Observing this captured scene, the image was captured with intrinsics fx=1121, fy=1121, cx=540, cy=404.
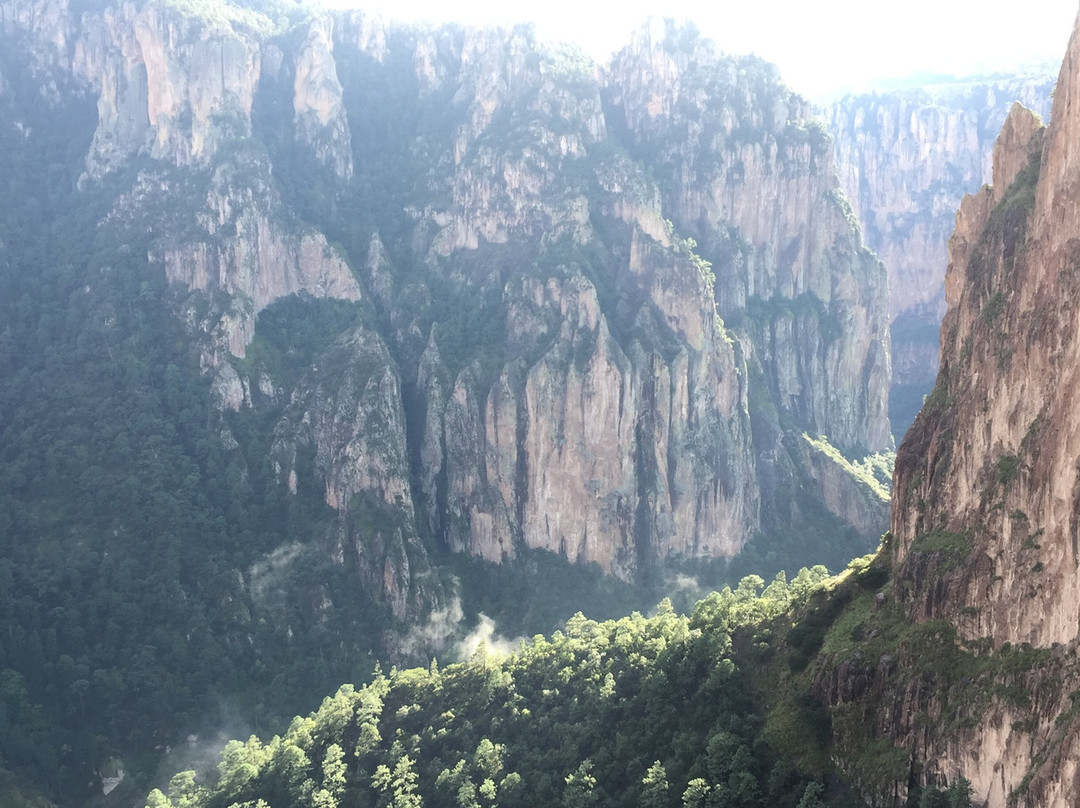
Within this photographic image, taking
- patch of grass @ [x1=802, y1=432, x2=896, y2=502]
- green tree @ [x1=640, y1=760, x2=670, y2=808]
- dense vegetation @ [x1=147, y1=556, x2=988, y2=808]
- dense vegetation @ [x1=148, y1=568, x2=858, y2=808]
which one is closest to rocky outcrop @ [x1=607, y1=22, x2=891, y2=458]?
patch of grass @ [x1=802, y1=432, x2=896, y2=502]

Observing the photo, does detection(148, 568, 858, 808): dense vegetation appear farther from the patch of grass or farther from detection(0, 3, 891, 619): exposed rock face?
the patch of grass

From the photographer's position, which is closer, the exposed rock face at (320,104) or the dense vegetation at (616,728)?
the dense vegetation at (616,728)

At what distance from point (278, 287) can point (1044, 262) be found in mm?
113975

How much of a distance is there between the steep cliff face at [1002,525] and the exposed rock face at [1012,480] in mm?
96

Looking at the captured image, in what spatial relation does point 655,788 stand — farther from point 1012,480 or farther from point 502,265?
point 502,265

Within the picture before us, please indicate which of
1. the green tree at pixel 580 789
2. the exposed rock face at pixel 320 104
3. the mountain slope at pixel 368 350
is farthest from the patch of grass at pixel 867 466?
the green tree at pixel 580 789

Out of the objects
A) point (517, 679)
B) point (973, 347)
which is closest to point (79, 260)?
point (517, 679)

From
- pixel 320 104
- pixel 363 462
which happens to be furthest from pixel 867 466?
pixel 320 104

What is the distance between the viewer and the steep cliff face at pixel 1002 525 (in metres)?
50.2

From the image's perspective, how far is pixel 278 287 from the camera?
498 feet

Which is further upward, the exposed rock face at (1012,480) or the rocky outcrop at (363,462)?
the exposed rock face at (1012,480)

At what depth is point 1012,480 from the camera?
54469mm

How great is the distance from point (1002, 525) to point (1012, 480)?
231cm

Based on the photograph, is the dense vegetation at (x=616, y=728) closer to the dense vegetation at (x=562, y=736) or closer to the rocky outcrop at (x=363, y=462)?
the dense vegetation at (x=562, y=736)
